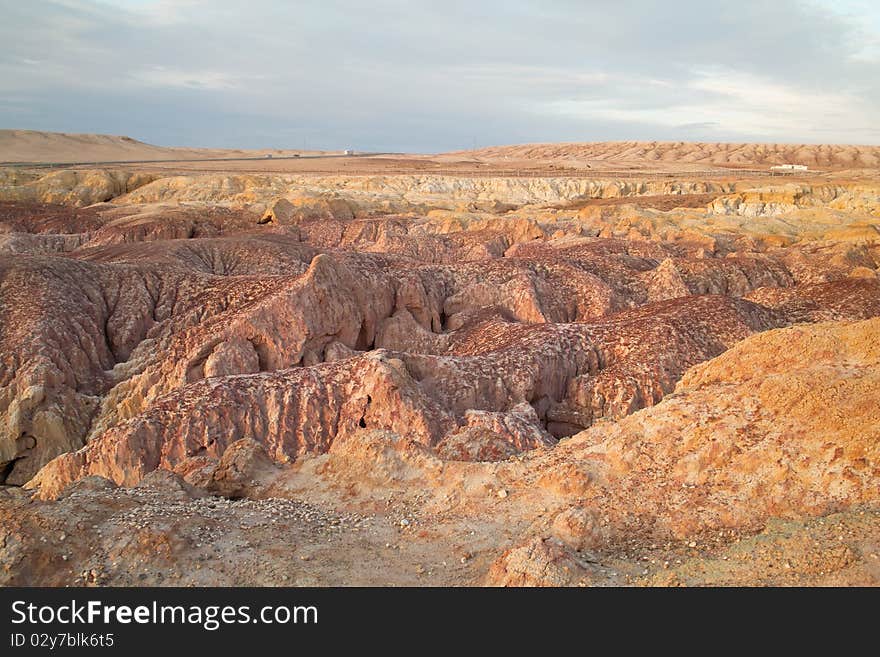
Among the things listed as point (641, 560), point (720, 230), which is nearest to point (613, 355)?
point (641, 560)

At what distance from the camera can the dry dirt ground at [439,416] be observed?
21.5ft

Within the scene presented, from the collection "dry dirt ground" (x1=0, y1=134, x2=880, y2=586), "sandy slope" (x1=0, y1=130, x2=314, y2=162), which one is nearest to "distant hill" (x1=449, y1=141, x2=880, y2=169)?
"sandy slope" (x1=0, y1=130, x2=314, y2=162)

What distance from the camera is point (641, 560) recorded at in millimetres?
6441

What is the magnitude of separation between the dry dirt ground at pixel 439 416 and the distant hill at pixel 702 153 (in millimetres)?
100217

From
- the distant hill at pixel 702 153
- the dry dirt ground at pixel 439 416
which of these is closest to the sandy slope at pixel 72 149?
the distant hill at pixel 702 153

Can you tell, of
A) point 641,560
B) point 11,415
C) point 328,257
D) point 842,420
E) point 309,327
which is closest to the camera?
point 641,560

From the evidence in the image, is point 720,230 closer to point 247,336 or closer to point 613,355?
point 613,355

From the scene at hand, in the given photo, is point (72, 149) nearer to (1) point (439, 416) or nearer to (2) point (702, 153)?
(2) point (702, 153)

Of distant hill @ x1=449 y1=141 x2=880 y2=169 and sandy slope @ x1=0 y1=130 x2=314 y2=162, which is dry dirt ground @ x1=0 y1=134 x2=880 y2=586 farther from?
distant hill @ x1=449 y1=141 x2=880 y2=169

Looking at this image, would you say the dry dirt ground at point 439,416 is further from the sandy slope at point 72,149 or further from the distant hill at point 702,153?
the distant hill at point 702,153

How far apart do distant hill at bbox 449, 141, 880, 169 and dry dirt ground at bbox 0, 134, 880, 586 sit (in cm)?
10022

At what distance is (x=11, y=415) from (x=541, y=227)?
26.8 m

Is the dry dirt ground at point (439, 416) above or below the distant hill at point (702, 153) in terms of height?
below

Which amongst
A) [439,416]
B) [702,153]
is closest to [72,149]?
[702,153]
